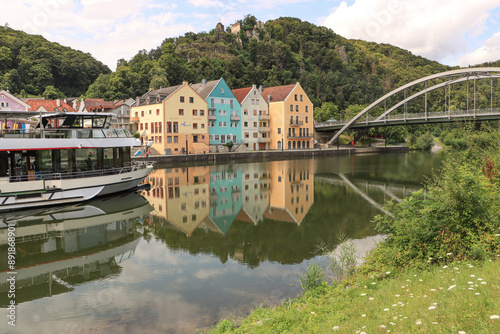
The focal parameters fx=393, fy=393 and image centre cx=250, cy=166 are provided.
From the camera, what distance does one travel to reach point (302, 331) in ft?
19.0

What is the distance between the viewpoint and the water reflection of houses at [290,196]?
677 inches

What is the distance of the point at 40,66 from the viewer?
8719 centimetres

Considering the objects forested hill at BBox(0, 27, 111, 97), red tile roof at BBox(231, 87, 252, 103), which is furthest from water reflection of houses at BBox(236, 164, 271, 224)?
forested hill at BBox(0, 27, 111, 97)

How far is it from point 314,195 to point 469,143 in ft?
39.1

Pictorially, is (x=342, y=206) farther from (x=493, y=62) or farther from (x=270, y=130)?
(x=493, y=62)

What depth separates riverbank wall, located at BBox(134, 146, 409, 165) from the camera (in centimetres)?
4399

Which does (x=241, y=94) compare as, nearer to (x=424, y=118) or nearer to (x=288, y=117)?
(x=288, y=117)

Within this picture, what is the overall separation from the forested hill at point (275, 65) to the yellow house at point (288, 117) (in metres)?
20.6

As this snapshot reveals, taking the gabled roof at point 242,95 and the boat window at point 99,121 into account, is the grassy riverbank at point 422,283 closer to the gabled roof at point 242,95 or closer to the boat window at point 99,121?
the boat window at point 99,121

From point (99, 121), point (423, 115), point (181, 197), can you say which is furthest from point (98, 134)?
point (423, 115)

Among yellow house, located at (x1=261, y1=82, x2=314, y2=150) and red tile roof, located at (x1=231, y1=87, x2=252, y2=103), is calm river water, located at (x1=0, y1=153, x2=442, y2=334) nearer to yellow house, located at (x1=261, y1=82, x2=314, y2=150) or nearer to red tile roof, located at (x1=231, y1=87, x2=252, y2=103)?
red tile roof, located at (x1=231, y1=87, x2=252, y2=103)

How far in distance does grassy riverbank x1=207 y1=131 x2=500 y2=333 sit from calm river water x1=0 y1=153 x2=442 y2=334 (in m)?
1.34

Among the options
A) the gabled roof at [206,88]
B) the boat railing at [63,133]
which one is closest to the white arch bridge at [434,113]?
the gabled roof at [206,88]

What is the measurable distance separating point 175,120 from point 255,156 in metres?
11.2
